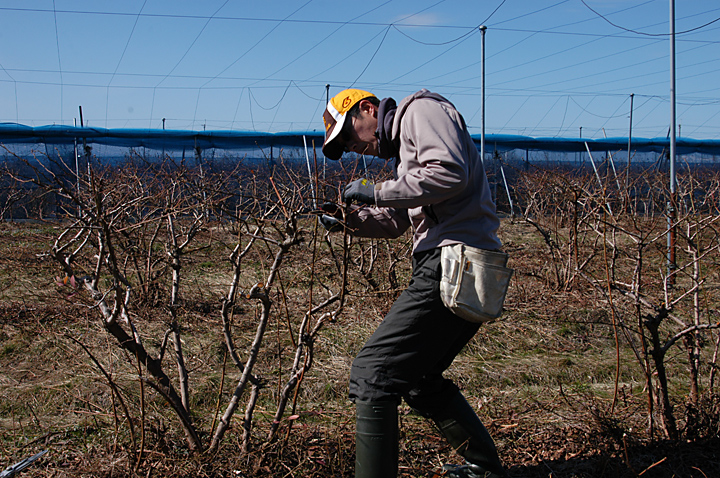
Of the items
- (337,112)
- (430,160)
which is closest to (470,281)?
(430,160)

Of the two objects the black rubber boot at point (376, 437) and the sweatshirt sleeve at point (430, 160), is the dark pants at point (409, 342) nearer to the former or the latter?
the black rubber boot at point (376, 437)

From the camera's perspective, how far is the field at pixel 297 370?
2119mm

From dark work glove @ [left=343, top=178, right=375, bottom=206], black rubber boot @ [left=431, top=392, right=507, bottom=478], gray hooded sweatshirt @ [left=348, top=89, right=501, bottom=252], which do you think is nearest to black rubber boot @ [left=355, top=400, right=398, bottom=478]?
black rubber boot @ [left=431, top=392, right=507, bottom=478]

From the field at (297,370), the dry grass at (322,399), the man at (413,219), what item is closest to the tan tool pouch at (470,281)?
the man at (413,219)

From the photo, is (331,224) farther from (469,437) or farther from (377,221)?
(469,437)

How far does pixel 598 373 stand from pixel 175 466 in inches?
118

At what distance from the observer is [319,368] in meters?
3.90

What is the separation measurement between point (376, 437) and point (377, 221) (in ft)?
2.60

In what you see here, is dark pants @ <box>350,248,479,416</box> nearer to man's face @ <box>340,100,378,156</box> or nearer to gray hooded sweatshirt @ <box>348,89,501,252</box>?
gray hooded sweatshirt @ <box>348,89,501,252</box>

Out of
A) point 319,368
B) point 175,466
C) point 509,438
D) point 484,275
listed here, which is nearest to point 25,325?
point 319,368

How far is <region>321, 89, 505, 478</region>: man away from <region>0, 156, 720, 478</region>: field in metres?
0.24

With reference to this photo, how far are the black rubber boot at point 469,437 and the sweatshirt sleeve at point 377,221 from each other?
0.65 meters

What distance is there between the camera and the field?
6.95 feet

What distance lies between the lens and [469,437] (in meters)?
2.05
